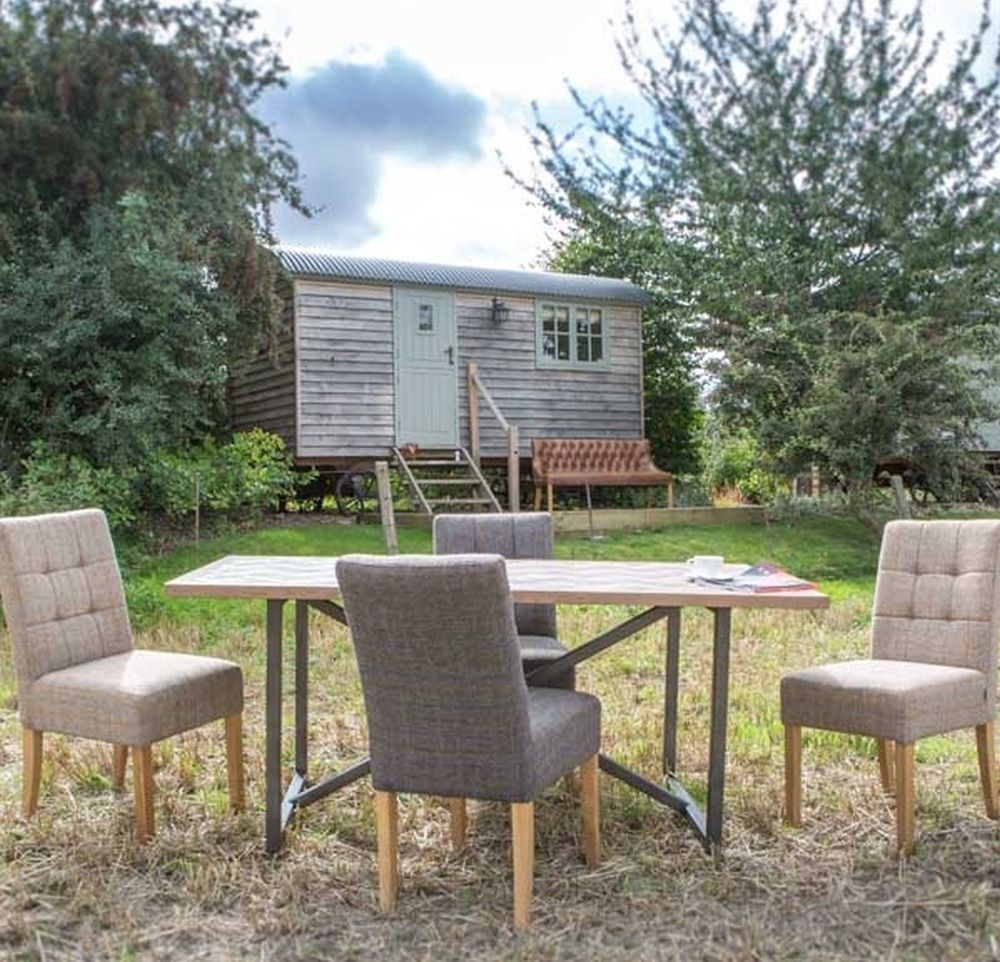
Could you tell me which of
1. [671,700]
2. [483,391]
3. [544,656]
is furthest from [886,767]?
[483,391]

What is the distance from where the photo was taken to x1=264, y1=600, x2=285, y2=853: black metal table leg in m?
3.04

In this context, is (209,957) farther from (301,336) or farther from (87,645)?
(301,336)

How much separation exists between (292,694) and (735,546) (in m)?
6.31

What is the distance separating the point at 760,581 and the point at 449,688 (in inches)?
40.3

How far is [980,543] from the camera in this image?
131 inches

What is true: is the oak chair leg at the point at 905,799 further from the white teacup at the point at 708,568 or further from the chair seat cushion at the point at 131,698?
the chair seat cushion at the point at 131,698

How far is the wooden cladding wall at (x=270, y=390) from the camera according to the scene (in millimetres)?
11297

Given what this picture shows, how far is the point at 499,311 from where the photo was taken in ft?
40.6

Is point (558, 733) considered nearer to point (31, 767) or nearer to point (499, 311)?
point (31, 767)

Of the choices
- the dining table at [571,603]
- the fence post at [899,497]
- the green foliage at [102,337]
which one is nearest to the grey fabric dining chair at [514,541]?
the dining table at [571,603]

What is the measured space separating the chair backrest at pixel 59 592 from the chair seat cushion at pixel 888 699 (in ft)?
7.37

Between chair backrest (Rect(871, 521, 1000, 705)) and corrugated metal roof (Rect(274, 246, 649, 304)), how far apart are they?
853 cm

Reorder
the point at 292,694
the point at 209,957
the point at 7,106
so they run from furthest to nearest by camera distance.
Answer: the point at 7,106, the point at 292,694, the point at 209,957

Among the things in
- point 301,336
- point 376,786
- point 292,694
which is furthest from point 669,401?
point 376,786
